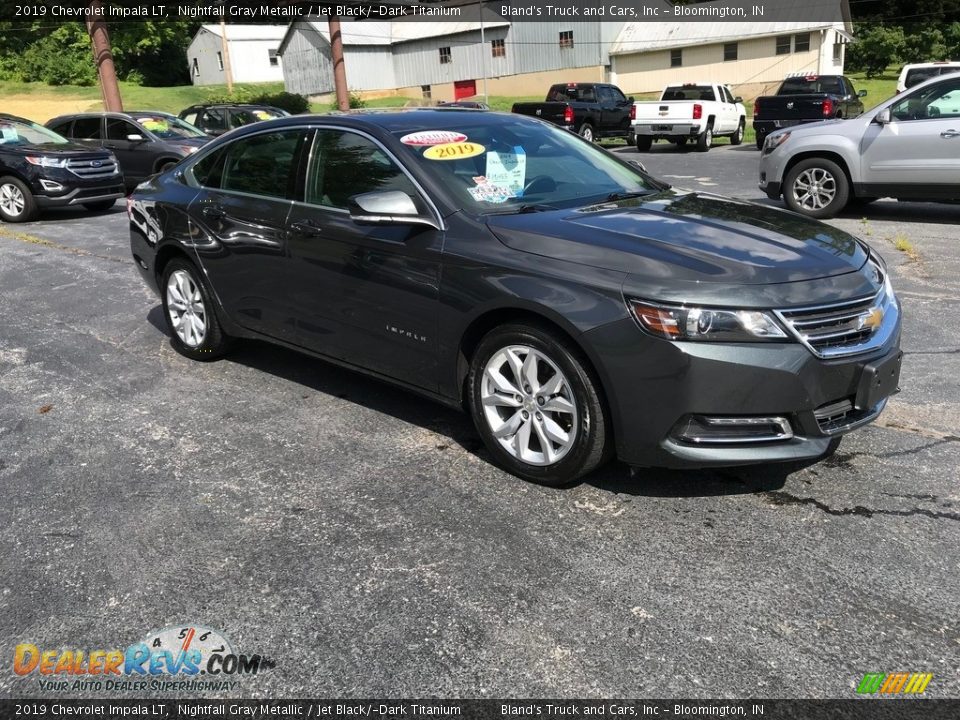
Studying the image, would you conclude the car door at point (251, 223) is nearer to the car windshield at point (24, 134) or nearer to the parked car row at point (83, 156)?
the parked car row at point (83, 156)

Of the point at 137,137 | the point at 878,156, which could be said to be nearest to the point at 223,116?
the point at 137,137

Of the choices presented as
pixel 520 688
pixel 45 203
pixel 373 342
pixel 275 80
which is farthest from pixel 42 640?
pixel 275 80

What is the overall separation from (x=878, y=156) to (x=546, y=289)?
8082 millimetres

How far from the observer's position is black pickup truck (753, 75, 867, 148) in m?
20.1

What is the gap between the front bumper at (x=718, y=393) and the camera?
124 inches

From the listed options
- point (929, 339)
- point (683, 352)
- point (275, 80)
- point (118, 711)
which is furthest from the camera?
point (275, 80)

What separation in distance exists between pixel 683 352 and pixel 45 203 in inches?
492

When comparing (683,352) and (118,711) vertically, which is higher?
(683,352)

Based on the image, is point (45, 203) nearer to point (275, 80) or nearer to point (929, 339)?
point (929, 339)

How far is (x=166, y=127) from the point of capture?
50.4ft

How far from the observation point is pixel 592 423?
3.44m

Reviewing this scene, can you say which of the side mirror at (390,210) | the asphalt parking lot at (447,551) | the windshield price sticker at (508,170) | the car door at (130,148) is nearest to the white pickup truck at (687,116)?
the car door at (130,148)

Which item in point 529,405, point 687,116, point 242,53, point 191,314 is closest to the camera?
point 529,405

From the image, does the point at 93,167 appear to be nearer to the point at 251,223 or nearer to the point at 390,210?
the point at 251,223
